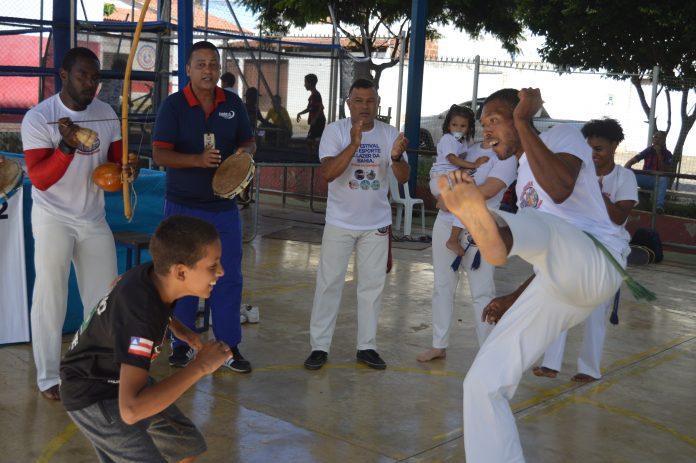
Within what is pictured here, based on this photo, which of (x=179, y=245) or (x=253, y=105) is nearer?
(x=179, y=245)

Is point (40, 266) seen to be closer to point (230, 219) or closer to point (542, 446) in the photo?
point (230, 219)

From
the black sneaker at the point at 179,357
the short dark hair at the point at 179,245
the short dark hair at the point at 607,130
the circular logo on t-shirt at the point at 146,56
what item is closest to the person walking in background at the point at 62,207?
the black sneaker at the point at 179,357

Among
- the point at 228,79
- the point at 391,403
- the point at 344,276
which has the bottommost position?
the point at 391,403

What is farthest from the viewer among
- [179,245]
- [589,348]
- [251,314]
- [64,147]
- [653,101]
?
[653,101]

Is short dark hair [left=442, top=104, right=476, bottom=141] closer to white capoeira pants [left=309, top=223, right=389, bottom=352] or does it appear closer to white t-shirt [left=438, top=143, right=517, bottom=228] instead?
white t-shirt [left=438, top=143, right=517, bottom=228]

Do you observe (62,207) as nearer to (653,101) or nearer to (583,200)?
(583,200)

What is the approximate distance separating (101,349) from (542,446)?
2.60m

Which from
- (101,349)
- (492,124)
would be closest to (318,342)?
(492,124)

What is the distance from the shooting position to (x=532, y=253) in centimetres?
329

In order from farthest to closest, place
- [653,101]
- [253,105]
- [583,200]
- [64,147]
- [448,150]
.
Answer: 1. [653,101]
2. [253,105]
3. [448,150]
4. [64,147]
5. [583,200]

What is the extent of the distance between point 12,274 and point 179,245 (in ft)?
10.9

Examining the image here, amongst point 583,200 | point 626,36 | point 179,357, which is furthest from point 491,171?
point 626,36

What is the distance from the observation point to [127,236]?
Result: 6332mm

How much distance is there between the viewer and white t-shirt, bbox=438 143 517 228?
5.31 meters
